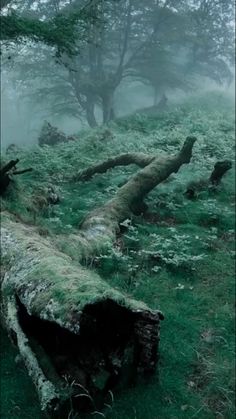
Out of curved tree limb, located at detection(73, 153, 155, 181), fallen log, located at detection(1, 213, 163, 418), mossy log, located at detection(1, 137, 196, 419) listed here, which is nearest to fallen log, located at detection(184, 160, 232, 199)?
curved tree limb, located at detection(73, 153, 155, 181)

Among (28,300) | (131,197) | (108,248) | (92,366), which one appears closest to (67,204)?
(131,197)

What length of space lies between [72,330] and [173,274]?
11.1 feet

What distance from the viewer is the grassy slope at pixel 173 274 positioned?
15.1 ft

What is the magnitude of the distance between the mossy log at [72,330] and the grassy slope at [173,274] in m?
0.44

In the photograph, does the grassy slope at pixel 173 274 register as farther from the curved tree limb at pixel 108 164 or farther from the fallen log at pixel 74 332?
the fallen log at pixel 74 332

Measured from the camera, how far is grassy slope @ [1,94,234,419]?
4.60 metres

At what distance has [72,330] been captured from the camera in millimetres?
3988

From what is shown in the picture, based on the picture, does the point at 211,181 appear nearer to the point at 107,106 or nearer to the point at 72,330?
the point at 72,330

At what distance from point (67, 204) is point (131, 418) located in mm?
6690

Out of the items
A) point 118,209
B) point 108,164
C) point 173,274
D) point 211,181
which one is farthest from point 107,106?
point 173,274

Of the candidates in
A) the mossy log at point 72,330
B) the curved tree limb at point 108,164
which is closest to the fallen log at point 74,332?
Answer: the mossy log at point 72,330

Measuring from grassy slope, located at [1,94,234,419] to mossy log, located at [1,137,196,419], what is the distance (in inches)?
17.2

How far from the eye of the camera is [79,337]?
4340mm

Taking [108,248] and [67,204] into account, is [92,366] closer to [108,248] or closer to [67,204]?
[108,248]
